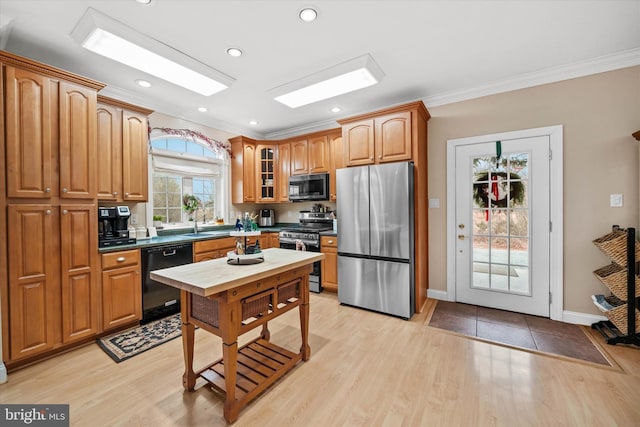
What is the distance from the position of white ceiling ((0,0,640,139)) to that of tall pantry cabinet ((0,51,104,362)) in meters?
0.41

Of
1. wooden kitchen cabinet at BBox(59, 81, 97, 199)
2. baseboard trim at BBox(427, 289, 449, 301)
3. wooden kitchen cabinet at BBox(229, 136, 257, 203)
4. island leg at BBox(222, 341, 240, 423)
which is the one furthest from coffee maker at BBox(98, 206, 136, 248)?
baseboard trim at BBox(427, 289, 449, 301)

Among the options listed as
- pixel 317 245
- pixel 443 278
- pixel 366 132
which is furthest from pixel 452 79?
pixel 317 245

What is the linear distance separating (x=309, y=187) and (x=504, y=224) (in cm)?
269

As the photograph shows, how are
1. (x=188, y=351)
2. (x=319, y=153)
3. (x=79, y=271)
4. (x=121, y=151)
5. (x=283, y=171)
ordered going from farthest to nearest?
(x=283, y=171) < (x=319, y=153) < (x=121, y=151) < (x=79, y=271) < (x=188, y=351)

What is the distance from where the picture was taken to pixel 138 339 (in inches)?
102

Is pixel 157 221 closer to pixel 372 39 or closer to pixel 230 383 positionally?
pixel 230 383

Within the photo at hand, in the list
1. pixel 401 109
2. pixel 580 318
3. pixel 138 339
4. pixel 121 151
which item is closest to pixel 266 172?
pixel 121 151

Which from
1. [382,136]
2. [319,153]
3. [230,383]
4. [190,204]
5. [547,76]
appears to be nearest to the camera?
[230,383]

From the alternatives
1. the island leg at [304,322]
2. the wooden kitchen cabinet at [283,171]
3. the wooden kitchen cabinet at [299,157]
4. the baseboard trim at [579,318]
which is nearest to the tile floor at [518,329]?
the baseboard trim at [579,318]

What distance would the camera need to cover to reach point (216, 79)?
2.82 metres

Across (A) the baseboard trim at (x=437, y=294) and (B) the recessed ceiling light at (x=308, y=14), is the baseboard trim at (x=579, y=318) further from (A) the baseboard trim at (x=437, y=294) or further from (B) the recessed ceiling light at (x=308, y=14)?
(B) the recessed ceiling light at (x=308, y=14)

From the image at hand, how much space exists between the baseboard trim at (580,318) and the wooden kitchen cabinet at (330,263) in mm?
2580

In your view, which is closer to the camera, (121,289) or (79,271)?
(79,271)

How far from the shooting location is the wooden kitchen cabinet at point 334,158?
4.11m
